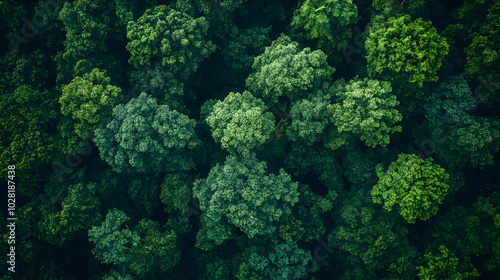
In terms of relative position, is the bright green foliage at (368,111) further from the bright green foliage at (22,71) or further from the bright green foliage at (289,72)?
the bright green foliage at (22,71)

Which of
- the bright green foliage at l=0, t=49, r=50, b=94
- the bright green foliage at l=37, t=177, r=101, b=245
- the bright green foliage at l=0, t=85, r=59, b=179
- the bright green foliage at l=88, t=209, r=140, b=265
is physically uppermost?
the bright green foliage at l=0, t=49, r=50, b=94

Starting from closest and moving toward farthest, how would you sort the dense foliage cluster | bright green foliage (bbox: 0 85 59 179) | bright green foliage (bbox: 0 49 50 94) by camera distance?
the dense foliage cluster → bright green foliage (bbox: 0 85 59 179) → bright green foliage (bbox: 0 49 50 94)

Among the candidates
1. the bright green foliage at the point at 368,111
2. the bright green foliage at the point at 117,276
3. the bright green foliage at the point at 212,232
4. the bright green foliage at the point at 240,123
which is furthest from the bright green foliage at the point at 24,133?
the bright green foliage at the point at 368,111

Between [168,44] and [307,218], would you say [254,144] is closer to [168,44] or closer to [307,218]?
[307,218]

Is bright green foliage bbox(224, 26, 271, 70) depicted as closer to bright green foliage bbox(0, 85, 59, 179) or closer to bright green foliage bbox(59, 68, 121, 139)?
bright green foliage bbox(59, 68, 121, 139)

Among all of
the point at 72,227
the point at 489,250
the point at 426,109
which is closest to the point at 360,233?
the point at 489,250

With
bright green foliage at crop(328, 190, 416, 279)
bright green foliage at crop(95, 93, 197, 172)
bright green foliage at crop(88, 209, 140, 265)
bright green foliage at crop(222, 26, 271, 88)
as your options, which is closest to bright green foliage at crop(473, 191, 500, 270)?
bright green foliage at crop(328, 190, 416, 279)

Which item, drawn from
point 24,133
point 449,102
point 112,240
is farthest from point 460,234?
point 24,133
